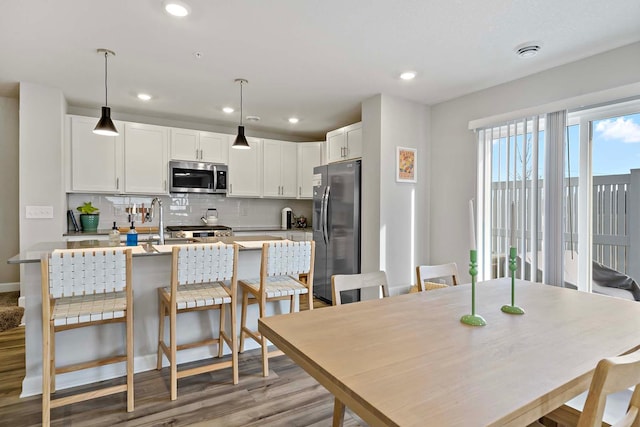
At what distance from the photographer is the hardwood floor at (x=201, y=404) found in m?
1.94

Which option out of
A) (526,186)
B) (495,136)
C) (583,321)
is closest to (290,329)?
(583,321)

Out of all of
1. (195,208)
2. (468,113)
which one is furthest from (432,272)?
(195,208)

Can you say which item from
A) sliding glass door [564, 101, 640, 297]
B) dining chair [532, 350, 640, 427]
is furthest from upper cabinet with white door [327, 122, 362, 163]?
dining chair [532, 350, 640, 427]

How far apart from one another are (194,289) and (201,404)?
737 mm

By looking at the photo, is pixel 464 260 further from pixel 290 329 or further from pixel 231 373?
pixel 290 329

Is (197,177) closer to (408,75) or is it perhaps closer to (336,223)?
(336,223)

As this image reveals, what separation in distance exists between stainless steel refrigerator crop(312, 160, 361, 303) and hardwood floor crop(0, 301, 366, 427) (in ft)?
5.24

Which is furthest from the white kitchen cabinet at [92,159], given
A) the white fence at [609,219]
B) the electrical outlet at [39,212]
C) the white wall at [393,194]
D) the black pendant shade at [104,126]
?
the white fence at [609,219]

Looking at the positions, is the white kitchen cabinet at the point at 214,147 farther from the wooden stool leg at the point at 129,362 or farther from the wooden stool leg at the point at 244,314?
the wooden stool leg at the point at 129,362

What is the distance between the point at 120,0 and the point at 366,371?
2.44 m

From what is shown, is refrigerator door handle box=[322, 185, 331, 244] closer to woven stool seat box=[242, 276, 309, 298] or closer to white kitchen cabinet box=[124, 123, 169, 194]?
woven stool seat box=[242, 276, 309, 298]

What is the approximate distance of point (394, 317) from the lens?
4.61 feet

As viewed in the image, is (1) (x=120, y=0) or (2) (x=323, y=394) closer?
(1) (x=120, y=0)

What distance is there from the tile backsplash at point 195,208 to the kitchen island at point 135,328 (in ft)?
6.55
